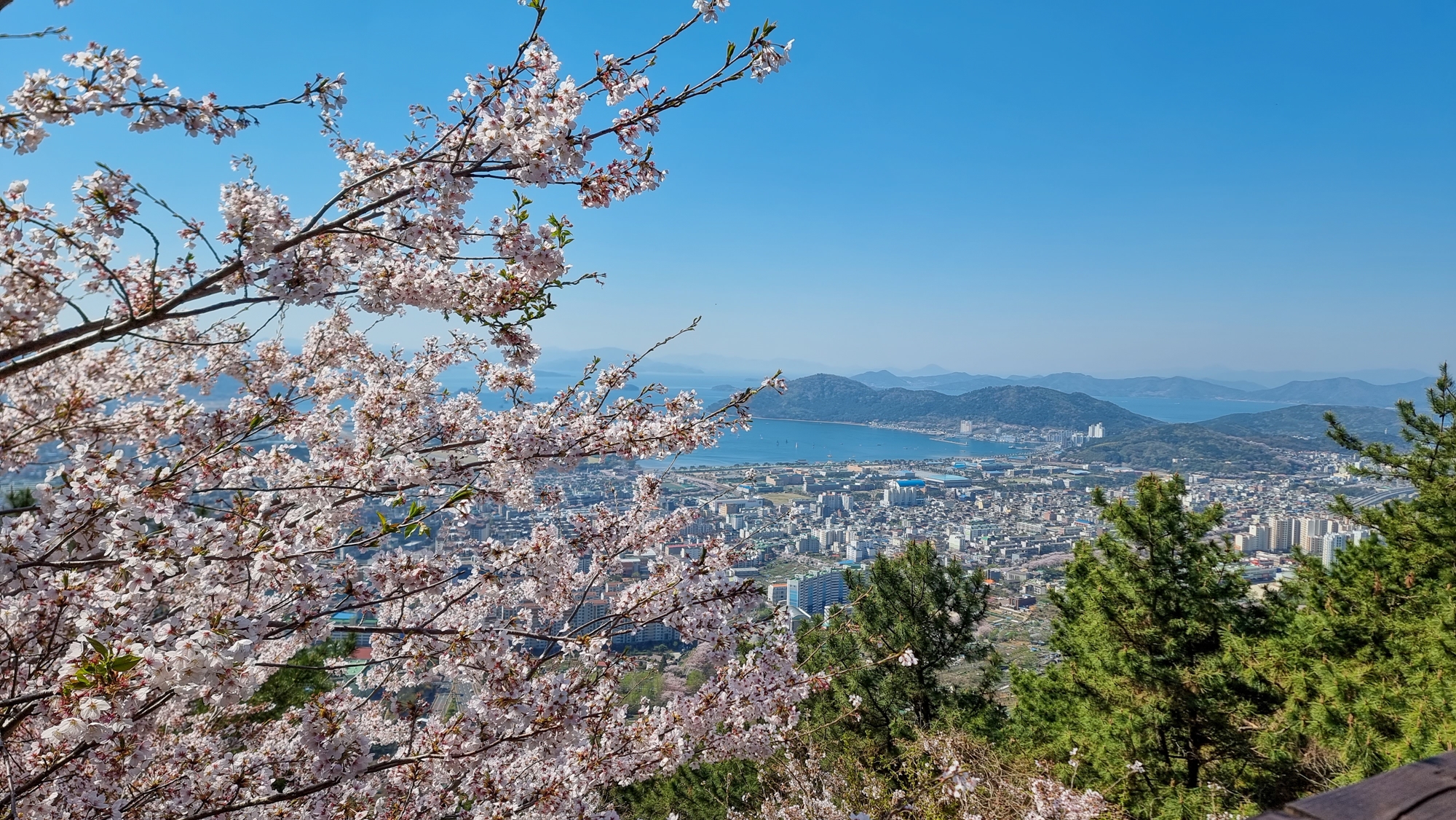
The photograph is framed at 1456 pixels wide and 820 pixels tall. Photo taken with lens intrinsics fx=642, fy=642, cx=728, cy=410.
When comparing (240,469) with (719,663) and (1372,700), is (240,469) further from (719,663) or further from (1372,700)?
(1372,700)

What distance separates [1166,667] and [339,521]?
28.2 ft

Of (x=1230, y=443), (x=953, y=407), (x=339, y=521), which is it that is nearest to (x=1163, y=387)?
(x=953, y=407)

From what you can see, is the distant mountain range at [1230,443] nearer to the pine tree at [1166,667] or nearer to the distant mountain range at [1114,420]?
the distant mountain range at [1114,420]

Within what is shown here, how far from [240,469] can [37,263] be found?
38.5 inches

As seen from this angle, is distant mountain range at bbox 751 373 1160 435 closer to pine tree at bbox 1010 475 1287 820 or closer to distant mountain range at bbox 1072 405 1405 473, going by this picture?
distant mountain range at bbox 1072 405 1405 473

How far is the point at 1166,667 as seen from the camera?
747cm

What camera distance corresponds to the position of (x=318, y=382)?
4.30 m

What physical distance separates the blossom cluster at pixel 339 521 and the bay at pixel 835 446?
3905 cm

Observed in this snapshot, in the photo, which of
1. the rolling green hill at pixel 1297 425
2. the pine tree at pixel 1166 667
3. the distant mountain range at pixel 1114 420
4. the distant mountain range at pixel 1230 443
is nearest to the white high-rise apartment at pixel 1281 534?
the distant mountain range at pixel 1114 420

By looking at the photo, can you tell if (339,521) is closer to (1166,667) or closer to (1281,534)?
(1166,667)

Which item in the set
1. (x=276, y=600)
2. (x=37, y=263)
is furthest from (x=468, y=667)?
(x=37, y=263)

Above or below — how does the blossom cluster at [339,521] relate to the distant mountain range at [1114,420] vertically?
above

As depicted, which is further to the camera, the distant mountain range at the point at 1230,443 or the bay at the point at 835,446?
the bay at the point at 835,446

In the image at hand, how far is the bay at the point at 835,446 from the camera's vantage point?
50781mm
